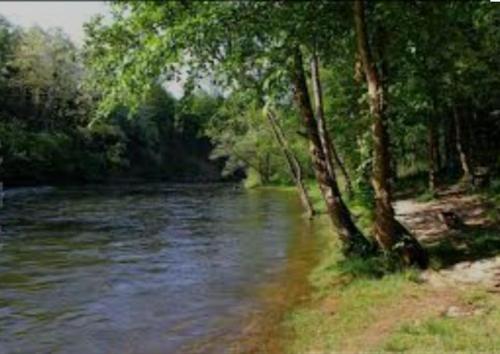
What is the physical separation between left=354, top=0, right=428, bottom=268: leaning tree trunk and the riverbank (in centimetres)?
55

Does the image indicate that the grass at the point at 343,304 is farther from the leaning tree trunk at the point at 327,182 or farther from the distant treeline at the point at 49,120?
the distant treeline at the point at 49,120

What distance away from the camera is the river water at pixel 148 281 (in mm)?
15312

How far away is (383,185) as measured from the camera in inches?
674

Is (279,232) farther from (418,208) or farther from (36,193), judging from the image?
(36,193)

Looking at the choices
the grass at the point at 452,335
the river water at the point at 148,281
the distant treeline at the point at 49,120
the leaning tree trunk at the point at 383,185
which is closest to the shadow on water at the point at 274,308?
the river water at the point at 148,281

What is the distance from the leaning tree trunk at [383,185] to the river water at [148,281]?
9.21 feet

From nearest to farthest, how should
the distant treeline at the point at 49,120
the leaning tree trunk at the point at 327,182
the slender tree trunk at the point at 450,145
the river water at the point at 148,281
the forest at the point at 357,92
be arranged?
the forest at the point at 357,92 < the river water at the point at 148,281 < the leaning tree trunk at the point at 327,182 < the slender tree trunk at the point at 450,145 < the distant treeline at the point at 49,120

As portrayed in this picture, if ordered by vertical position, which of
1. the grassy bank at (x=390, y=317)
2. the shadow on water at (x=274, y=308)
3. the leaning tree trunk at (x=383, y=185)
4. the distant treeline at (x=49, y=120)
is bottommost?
the shadow on water at (x=274, y=308)

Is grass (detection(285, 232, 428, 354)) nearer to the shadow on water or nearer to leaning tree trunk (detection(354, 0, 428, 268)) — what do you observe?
the shadow on water

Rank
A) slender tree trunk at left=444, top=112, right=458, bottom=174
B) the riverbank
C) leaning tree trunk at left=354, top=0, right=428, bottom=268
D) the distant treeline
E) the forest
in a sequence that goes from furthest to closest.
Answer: the distant treeline → slender tree trunk at left=444, top=112, right=458, bottom=174 → leaning tree trunk at left=354, top=0, right=428, bottom=268 → the forest → the riverbank

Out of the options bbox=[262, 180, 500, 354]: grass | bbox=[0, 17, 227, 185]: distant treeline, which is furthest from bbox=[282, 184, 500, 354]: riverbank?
bbox=[0, 17, 227, 185]: distant treeline

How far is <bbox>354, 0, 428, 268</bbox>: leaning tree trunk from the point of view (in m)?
16.3

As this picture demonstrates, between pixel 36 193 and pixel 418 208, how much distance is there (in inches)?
1666

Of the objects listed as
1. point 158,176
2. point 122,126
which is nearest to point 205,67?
point 122,126
